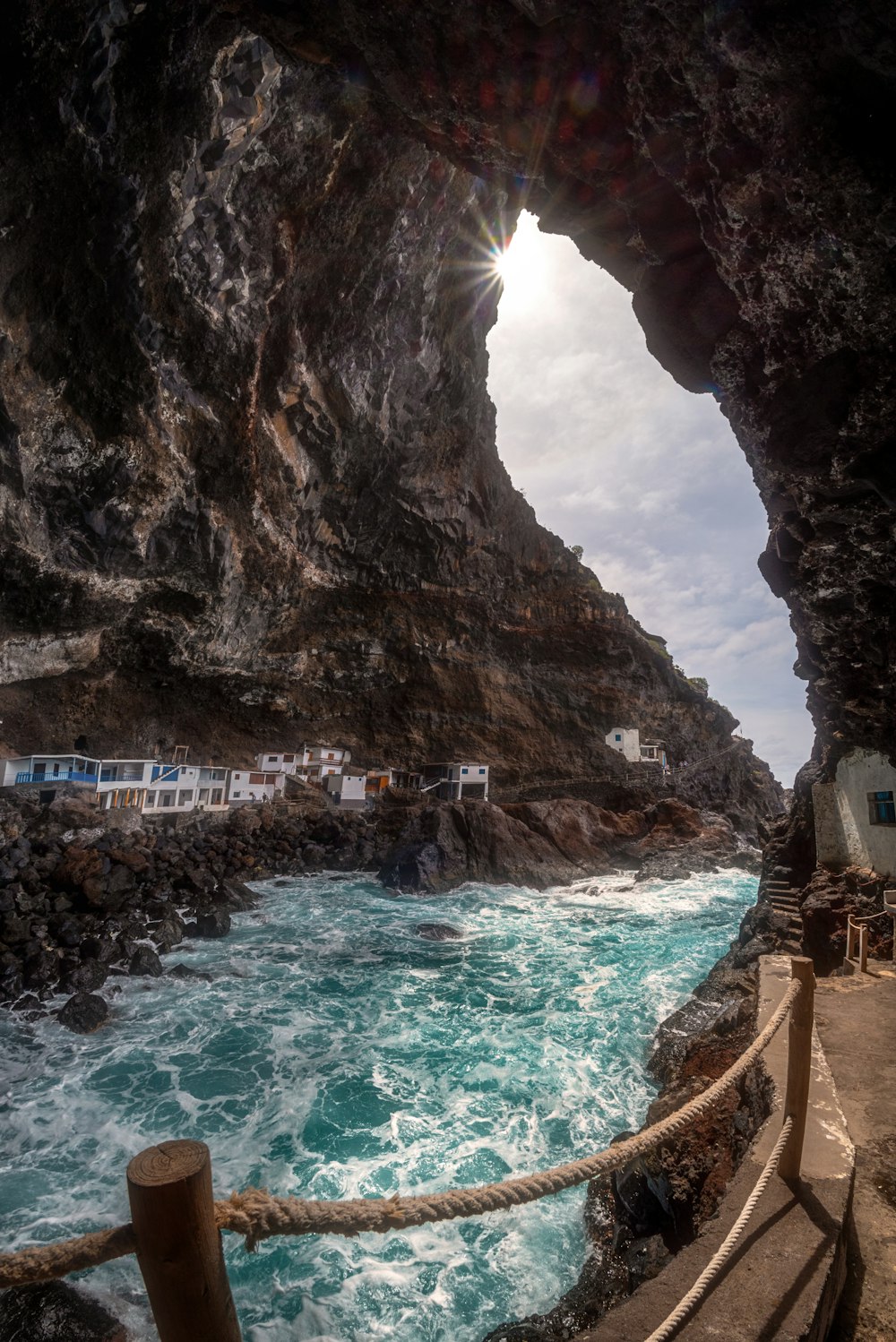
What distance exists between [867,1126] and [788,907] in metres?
10.5

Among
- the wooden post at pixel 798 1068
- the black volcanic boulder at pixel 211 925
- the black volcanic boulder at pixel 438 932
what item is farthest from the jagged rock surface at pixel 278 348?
the black volcanic boulder at pixel 438 932

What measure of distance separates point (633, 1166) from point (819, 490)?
21.0ft

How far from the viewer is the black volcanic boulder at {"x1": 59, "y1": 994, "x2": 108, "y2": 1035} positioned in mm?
9453

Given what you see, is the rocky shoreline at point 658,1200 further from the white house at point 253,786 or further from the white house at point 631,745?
the white house at point 631,745

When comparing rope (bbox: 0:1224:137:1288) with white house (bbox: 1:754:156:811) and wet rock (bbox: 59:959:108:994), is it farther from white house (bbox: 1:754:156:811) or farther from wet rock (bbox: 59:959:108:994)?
white house (bbox: 1:754:156:811)

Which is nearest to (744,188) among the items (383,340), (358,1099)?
(358,1099)

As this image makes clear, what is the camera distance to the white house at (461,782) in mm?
34531

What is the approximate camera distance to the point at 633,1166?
526 cm

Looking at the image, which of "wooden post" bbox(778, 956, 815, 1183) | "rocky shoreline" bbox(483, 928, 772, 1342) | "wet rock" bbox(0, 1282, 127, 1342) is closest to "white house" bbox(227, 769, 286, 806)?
"wet rock" bbox(0, 1282, 127, 1342)

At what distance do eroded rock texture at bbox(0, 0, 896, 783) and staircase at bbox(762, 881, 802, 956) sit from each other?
446 cm

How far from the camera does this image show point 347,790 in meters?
32.8

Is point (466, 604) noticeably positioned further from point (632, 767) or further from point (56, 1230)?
point (56, 1230)

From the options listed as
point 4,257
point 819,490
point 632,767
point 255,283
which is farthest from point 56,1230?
point 632,767

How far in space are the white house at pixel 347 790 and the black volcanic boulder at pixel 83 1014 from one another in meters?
22.5
